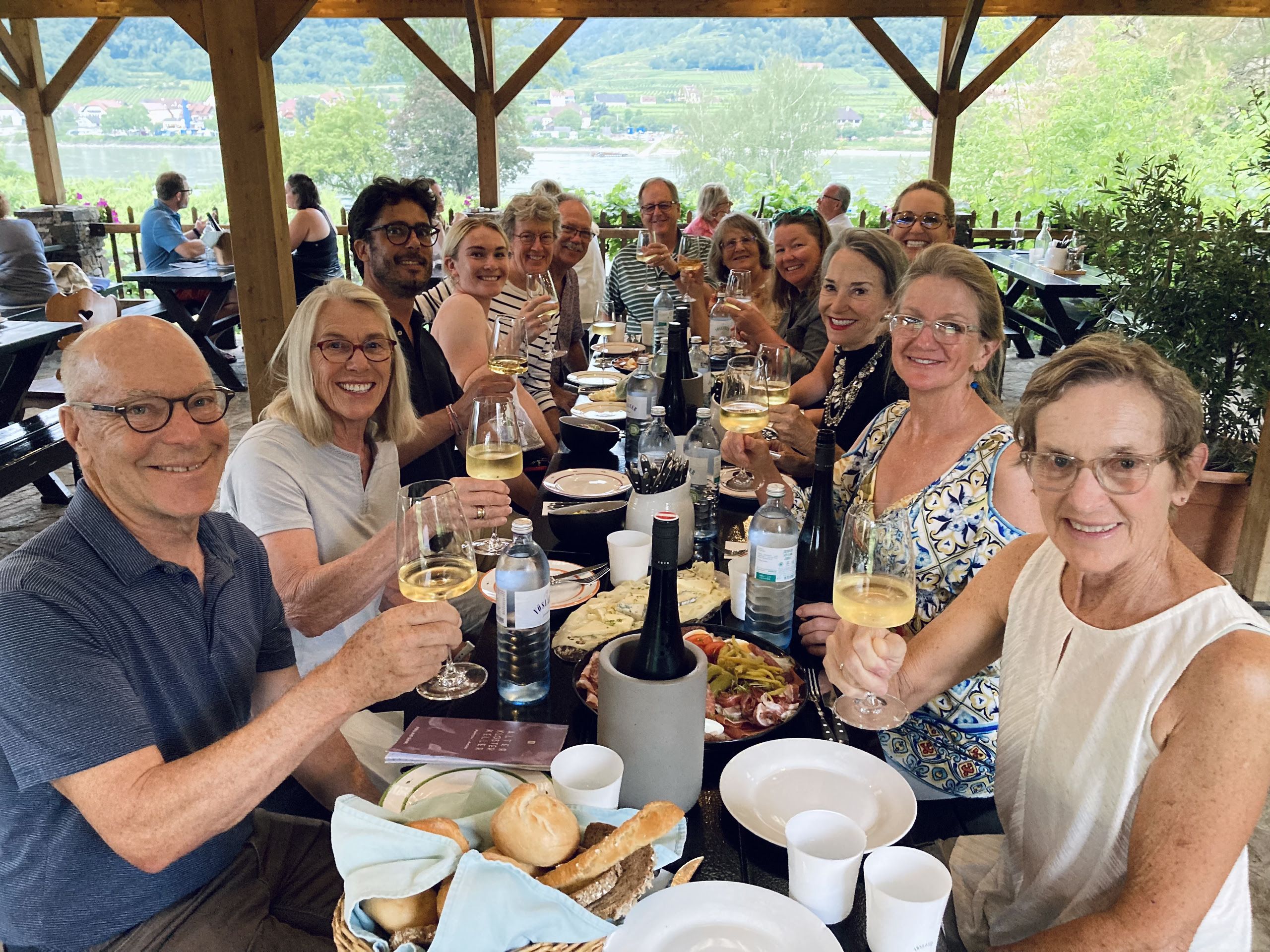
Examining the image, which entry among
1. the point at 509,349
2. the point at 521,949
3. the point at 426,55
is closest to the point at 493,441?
the point at 509,349

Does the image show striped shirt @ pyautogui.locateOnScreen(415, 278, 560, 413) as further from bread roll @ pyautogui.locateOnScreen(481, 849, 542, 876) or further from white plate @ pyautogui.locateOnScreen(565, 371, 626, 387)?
bread roll @ pyautogui.locateOnScreen(481, 849, 542, 876)

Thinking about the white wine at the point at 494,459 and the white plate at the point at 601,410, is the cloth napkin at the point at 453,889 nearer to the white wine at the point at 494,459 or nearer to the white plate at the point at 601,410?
the white wine at the point at 494,459

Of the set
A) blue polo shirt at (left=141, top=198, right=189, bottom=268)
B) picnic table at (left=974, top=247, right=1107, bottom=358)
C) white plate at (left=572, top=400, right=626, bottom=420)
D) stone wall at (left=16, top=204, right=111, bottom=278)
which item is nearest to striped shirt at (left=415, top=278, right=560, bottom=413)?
white plate at (left=572, top=400, right=626, bottom=420)

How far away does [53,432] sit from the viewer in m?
4.16

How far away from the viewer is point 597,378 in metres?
3.52

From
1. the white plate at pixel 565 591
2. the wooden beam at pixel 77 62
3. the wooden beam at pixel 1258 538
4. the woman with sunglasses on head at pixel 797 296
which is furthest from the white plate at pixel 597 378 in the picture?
the wooden beam at pixel 77 62

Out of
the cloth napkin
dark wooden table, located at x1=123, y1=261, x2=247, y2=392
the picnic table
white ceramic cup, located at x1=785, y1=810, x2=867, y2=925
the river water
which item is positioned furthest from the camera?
the river water

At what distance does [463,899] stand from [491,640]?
82cm

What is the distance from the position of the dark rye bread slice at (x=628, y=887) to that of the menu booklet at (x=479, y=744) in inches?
12.3

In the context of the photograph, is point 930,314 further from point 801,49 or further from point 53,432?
point 801,49

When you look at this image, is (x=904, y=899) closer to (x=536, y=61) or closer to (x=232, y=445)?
(x=232, y=445)

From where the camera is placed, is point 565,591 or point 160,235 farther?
point 160,235

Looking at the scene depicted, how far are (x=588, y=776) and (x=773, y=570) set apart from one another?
0.63m

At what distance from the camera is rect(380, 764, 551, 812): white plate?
115 centimetres
